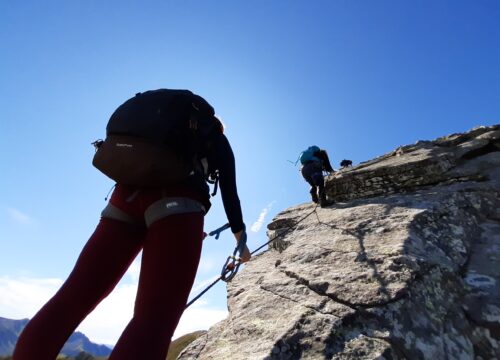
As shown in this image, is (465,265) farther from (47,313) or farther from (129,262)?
(47,313)

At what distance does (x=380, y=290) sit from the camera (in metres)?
4.36

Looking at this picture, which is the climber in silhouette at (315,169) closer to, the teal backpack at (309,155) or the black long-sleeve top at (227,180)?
the teal backpack at (309,155)

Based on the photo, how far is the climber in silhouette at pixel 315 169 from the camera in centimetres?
1305

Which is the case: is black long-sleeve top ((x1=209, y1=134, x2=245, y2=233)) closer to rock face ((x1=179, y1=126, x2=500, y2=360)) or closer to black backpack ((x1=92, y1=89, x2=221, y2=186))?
black backpack ((x1=92, y1=89, x2=221, y2=186))

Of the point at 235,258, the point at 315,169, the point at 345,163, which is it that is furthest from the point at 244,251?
the point at 345,163

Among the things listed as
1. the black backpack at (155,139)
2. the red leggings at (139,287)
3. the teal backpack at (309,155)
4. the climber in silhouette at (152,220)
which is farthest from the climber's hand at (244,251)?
the teal backpack at (309,155)

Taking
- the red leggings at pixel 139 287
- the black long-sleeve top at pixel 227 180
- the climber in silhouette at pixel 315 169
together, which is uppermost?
the climber in silhouette at pixel 315 169

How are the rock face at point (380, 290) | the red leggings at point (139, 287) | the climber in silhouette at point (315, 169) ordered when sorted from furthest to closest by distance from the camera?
the climber in silhouette at point (315, 169)
the rock face at point (380, 290)
the red leggings at point (139, 287)

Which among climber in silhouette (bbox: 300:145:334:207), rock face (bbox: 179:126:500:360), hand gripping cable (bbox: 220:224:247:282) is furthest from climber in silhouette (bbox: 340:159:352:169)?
hand gripping cable (bbox: 220:224:247:282)

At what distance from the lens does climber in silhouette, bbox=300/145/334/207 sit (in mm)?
13047

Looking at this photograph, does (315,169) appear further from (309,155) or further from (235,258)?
(235,258)

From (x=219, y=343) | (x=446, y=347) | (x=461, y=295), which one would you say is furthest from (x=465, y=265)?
(x=219, y=343)

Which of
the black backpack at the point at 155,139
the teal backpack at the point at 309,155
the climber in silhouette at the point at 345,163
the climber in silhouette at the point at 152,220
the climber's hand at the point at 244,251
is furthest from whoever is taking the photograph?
the climber in silhouette at the point at 345,163

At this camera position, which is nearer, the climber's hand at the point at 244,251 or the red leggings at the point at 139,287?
the red leggings at the point at 139,287
